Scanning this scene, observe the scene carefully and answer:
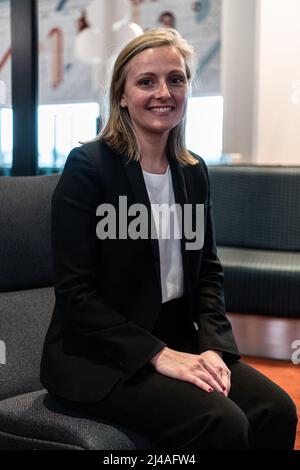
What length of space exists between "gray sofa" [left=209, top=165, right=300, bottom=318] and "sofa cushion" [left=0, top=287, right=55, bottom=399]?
1511mm

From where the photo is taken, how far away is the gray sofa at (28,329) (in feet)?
4.14

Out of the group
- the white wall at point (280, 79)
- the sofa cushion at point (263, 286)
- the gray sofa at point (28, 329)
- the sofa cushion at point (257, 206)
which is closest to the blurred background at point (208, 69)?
the white wall at point (280, 79)

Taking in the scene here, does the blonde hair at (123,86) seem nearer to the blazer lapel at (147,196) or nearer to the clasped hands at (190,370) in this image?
the blazer lapel at (147,196)

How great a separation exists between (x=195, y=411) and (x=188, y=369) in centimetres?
9

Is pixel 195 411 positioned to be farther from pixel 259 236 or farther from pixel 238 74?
pixel 238 74

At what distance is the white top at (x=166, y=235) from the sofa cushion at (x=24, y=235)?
17.0 inches

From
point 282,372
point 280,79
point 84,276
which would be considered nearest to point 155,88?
point 84,276

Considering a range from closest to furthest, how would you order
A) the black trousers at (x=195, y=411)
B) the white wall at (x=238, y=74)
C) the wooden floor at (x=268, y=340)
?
the black trousers at (x=195, y=411), the wooden floor at (x=268, y=340), the white wall at (x=238, y=74)

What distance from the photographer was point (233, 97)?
4.72 metres

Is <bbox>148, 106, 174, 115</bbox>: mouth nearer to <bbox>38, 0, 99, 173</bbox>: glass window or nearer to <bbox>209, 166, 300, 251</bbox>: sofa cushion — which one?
<bbox>209, 166, 300, 251</bbox>: sofa cushion

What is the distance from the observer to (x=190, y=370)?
1253mm

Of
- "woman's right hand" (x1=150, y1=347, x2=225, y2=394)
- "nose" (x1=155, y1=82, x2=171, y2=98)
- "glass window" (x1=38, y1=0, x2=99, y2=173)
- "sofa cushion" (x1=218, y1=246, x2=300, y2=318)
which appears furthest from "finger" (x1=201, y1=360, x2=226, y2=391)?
"glass window" (x1=38, y1=0, x2=99, y2=173)
